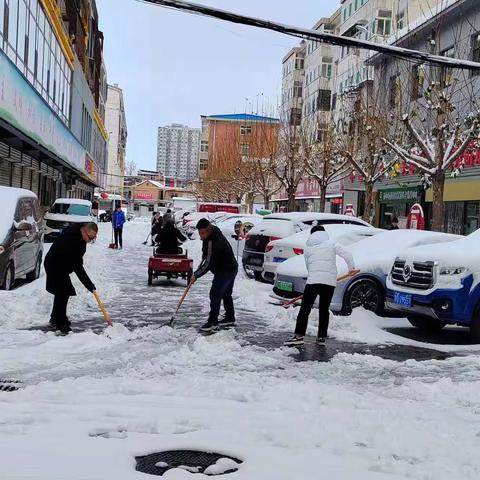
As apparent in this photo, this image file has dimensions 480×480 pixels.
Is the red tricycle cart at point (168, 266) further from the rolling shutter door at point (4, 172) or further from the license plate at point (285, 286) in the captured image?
the rolling shutter door at point (4, 172)

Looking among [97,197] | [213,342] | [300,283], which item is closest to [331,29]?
[97,197]

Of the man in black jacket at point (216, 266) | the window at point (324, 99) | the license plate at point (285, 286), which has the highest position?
the window at point (324, 99)

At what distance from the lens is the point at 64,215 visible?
25.4 m

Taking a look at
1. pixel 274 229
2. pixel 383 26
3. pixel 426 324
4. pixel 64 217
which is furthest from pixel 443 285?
pixel 383 26

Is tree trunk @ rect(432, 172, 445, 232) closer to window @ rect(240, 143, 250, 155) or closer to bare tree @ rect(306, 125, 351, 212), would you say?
bare tree @ rect(306, 125, 351, 212)

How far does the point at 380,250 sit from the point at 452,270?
7.37 ft

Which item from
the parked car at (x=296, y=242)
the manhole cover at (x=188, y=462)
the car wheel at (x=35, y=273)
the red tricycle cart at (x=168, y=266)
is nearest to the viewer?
the manhole cover at (x=188, y=462)

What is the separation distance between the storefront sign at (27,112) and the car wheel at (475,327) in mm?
11384

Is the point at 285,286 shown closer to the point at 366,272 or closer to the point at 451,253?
the point at 366,272

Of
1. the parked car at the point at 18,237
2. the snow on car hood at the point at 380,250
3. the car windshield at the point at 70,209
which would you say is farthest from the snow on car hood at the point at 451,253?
the car windshield at the point at 70,209

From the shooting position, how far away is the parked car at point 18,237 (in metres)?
10.3

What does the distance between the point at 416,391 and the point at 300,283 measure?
4.90m

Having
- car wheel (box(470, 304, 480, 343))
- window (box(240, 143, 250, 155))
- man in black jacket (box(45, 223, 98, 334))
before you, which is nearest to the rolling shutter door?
man in black jacket (box(45, 223, 98, 334))

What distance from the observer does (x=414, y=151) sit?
22625 millimetres
